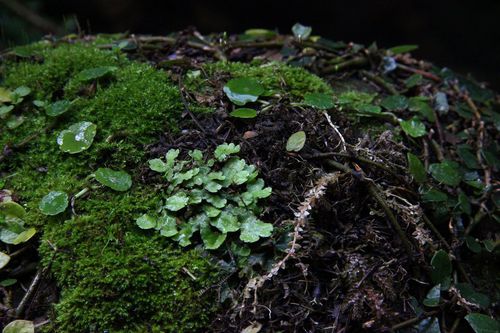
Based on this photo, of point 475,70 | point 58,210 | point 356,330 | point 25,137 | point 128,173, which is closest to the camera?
point 356,330

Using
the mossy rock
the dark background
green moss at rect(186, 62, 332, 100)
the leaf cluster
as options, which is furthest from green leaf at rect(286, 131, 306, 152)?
the dark background

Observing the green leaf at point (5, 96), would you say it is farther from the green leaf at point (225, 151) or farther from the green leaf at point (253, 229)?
the green leaf at point (253, 229)

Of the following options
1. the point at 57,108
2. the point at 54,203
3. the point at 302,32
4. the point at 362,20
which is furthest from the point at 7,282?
the point at 362,20

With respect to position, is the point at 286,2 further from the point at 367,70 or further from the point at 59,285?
the point at 59,285

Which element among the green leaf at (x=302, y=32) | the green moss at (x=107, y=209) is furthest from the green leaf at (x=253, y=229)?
the green leaf at (x=302, y=32)

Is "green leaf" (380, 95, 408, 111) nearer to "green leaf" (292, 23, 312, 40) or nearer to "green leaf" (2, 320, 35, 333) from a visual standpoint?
"green leaf" (292, 23, 312, 40)

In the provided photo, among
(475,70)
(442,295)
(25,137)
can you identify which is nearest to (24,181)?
(25,137)
